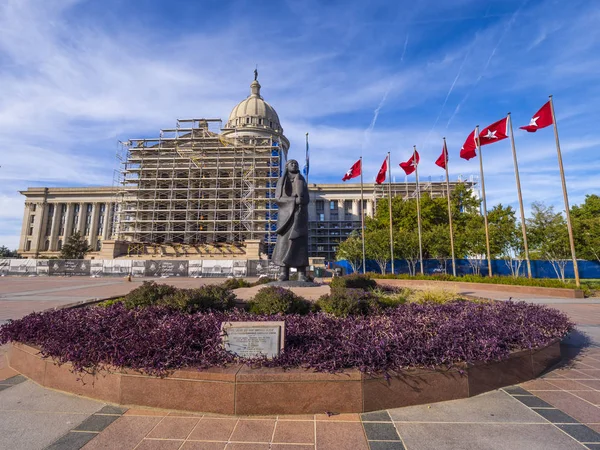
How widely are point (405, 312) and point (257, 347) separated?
3322mm

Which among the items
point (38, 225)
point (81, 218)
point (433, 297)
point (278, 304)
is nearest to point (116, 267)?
point (278, 304)

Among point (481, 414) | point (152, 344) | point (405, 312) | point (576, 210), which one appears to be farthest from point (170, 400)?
point (576, 210)

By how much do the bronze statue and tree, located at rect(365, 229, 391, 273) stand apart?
75.8 feet

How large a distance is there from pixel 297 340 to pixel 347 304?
1.97 m

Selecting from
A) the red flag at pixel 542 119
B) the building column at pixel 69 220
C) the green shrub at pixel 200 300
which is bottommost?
the green shrub at pixel 200 300

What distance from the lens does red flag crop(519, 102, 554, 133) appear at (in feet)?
54.1

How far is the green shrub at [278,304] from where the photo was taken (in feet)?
19.9

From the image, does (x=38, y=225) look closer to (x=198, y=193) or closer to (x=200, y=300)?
(x=198, y=193)

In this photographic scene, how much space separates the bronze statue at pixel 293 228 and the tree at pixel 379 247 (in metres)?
23.1

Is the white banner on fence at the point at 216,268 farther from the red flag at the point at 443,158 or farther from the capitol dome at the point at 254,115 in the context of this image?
the capitol dome at the point at 254,115

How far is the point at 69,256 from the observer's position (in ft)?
177

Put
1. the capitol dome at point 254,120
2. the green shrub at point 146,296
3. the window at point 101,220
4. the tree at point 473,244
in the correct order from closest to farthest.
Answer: the green shrub at point 146,296 < the tree at point 473,244 < the capitol dome at point 254,120 < the window at point 101,220

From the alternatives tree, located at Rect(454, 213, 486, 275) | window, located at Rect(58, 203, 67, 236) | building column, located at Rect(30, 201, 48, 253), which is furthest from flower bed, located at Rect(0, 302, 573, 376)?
building column, located at Rect(30, 201, 48, 253)

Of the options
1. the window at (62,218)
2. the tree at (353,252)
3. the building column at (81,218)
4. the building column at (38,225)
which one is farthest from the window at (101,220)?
the tree at (353,252)
